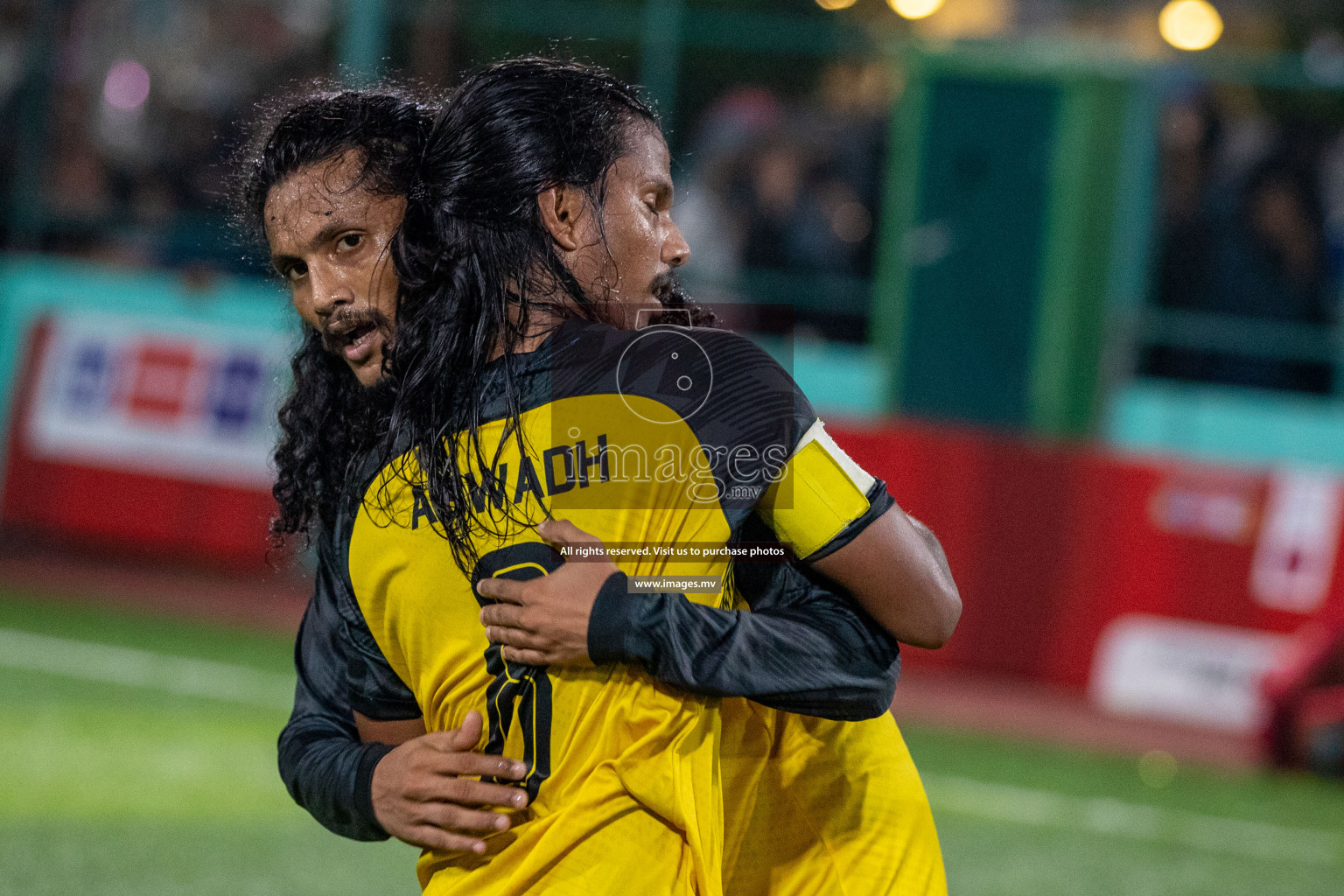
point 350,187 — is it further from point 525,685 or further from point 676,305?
point 525,685

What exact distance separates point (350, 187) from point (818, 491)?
0.64m

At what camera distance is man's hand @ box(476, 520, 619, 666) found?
1601mm

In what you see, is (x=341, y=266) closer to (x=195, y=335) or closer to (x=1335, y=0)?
(x=195, y=335)

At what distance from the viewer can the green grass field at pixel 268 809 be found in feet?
15.0

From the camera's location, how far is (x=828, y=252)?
10.1 m

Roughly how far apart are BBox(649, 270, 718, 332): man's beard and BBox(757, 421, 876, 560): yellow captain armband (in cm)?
27

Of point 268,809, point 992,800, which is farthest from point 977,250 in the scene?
point 268,809

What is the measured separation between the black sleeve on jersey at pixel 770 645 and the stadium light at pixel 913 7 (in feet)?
34.2

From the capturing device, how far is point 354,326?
73.0 inches

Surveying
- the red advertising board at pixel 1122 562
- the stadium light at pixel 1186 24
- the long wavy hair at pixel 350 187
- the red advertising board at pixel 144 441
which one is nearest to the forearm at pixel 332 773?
the long wavy hair at pixel 350 187

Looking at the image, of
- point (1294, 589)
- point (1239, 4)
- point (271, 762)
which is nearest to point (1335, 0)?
point (1239, 4)

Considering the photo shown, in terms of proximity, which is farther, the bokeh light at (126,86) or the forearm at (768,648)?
the bokeh light at (126,86)

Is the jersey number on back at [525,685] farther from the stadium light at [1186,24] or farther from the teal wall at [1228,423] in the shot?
the stadium light at [1186,24]

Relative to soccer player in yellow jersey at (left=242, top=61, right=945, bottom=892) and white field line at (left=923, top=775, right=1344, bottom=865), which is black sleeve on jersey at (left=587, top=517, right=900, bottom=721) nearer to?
soccer player in yellow jersey at (left=242, top=61, right=945, bottom=892)
